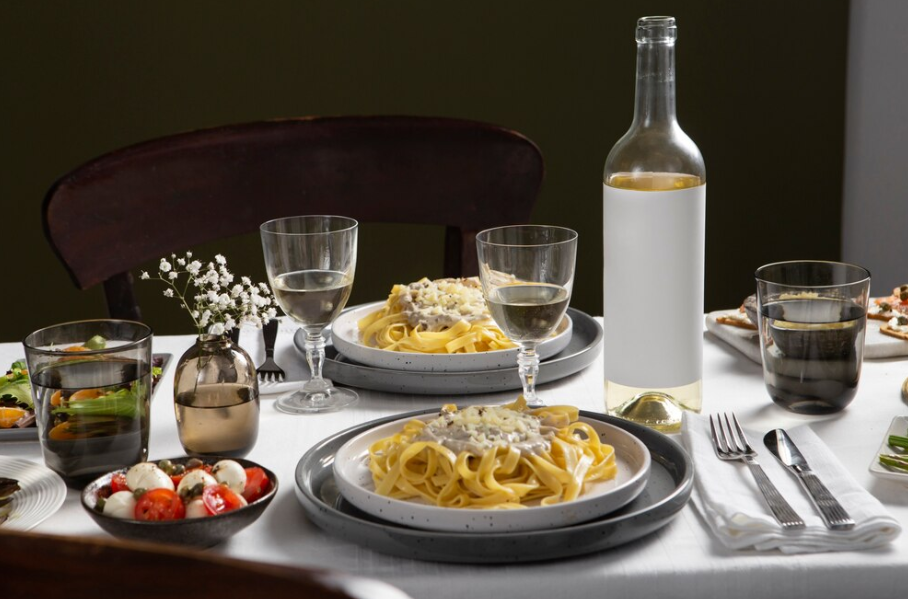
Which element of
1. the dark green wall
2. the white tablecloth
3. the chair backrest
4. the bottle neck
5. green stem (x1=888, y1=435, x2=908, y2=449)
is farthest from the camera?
the dark green wall

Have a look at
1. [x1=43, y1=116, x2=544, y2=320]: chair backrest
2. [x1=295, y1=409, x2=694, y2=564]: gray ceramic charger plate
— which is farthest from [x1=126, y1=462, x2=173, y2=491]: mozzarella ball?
[x1=43, y1=116, x2=544, y2=320]: chair backrest

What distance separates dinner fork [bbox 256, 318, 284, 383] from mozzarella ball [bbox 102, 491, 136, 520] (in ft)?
1.60

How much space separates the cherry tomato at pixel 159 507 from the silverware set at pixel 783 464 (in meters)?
0.51

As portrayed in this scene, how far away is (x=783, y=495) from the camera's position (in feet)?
3.26

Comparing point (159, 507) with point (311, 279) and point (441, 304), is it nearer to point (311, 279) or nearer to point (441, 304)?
point (311, 279)

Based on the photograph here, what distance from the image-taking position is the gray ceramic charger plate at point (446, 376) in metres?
1.33

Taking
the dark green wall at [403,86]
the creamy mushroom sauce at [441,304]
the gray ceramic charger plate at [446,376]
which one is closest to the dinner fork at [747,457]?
the gray ceramic charger plate at [446,376]

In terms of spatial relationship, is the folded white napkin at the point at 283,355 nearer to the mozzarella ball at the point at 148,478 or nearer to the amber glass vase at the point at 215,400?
the amber glass vase at the point at 215,400

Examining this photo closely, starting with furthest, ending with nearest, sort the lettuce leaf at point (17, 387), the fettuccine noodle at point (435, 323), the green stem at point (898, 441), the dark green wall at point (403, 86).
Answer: the dark green wall at point (403, 86)
the fettuccine noodle at point (435, 323)
the lettuce leaf at point (17, 387)
the green stem at point (898, 441)

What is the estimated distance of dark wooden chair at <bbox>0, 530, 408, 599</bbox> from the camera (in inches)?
15.7

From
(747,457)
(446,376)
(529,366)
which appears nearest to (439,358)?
(446,376)

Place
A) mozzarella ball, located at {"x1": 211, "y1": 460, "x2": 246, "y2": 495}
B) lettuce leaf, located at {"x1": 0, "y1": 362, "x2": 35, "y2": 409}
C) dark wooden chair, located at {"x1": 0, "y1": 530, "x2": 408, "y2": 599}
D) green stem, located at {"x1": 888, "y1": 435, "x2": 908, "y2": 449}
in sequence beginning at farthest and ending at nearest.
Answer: lettuce leaf, located at {"x1": 0, "y1": 362, "x2": 35, "y2": 409}
green stem, located at {"x1": 888, "y1": 435, "x2": 908, "y2": 449}
mozzarella ball, located at {"x1": 211, "y1": 460, "x2": 246, "y2": 495}
dark wooden chair, located at {"x1": 0, "y1": 530, "x2": 408, "y2": 599}

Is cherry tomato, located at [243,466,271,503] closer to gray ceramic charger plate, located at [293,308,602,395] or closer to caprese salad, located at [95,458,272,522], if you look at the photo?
caprese salad, located at [95,458,272,522]

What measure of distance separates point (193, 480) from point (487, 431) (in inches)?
10.4
